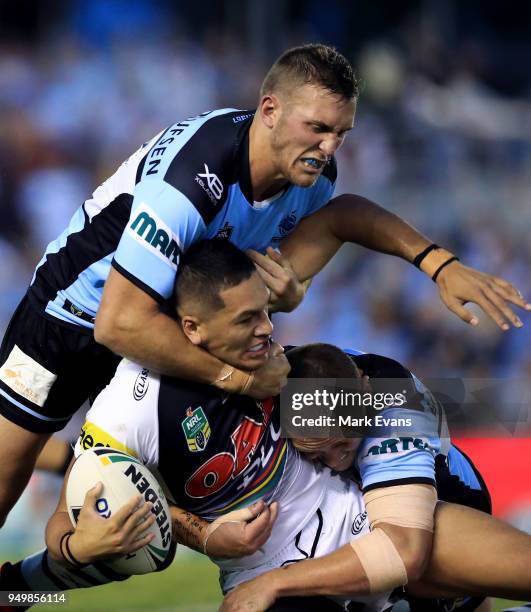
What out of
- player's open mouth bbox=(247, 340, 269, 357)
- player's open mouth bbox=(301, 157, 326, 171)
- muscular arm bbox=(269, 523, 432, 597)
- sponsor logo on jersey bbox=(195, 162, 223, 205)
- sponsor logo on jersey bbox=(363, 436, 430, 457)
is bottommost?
muscular arm bbox=(269, 523, 432, 597)

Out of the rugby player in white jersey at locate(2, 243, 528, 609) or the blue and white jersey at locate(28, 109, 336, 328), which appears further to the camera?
the blue and white jersey at locate(28, 109, 336, 328)

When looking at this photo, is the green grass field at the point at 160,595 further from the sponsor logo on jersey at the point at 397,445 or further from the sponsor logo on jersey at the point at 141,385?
the sponsor logo on jersey at the point at 397,445

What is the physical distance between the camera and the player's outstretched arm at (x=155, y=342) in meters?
4.17

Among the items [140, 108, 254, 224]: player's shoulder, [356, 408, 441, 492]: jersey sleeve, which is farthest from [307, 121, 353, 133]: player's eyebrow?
[356, 408, 441, 492]: jersey sleeve

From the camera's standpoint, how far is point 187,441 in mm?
4199

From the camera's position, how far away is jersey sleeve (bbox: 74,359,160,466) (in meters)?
4.08

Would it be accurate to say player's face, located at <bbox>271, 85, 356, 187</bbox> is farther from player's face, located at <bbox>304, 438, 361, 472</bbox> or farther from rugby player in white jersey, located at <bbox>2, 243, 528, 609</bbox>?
player's face, located at <bbox>304, 438, 361, 472</bbox>

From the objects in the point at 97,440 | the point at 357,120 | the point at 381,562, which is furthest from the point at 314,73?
the point at 357,120

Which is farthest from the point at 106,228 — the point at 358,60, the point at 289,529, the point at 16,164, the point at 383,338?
the point at 358,60

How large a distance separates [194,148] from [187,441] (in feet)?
3.83

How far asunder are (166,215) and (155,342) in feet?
1.61

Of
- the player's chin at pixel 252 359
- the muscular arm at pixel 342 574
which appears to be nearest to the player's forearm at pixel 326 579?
the muscular arm at pixel 342 574

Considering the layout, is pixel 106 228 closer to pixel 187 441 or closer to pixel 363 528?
pixel 187 441

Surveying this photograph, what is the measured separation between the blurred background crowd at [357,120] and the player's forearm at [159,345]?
14.8 ft
